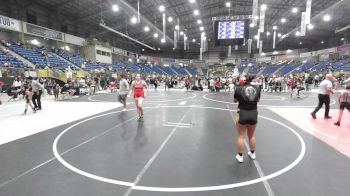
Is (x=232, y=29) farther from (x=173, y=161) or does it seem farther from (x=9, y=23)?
(x=9, y=23)

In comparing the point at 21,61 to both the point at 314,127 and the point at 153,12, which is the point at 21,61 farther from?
the point at 314,127

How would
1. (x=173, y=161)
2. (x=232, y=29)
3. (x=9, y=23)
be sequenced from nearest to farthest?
1. (x=173, y=161)
2. (x=232, y=29)
3. (x=9, y=23)

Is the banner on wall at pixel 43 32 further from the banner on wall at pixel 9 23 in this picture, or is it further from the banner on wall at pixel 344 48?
the banner on wall at pixel 344 48

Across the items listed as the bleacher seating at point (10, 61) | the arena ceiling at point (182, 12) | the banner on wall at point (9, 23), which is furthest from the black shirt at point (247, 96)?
the banner on wall at point (9, 23)

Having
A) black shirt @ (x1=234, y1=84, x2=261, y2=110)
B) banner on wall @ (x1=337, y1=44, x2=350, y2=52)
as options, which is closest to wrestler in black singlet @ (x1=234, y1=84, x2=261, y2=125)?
black shirt @ (x1=234, y1=84, x2=261, y2=110)

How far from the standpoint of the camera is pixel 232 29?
1988cm

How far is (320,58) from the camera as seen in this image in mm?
49250

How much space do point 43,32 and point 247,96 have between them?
3137 centimetres

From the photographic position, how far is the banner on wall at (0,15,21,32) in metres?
23.4

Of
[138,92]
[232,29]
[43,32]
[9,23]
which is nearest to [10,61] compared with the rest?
[9,23]

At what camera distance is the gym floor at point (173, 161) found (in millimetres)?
3850

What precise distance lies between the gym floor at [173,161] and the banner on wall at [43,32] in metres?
24.8

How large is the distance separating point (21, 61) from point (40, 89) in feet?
49.2

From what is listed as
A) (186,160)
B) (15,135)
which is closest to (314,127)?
(186,160)
